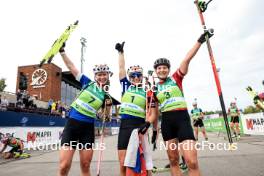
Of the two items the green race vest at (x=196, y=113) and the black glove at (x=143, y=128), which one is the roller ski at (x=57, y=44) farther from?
the green race vest at (x=196, y=113)

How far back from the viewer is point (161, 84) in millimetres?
5176

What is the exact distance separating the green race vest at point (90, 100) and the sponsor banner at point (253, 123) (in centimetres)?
1673

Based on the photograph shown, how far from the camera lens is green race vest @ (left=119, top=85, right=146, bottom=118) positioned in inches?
194

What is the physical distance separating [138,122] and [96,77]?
4.32ft

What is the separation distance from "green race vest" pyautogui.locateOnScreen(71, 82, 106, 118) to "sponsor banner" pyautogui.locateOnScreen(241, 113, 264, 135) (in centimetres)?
1673

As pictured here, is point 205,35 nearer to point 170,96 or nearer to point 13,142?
point 170,96

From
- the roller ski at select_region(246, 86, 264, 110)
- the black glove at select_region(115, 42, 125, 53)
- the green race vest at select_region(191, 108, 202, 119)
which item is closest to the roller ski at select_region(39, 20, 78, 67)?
the black glove at select_region(115, 42, 125, 53)

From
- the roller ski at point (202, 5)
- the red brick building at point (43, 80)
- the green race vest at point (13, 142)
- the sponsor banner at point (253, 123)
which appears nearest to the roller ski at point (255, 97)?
the roller ski at point (202, 5)

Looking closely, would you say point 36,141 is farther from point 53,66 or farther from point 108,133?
point 53,66

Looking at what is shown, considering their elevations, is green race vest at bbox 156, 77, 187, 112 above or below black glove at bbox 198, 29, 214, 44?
below

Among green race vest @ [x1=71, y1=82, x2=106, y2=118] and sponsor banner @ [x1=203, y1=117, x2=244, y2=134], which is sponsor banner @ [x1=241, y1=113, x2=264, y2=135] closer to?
sponsor banner @ [x1=203, y1=117, x2=244, y2=134]

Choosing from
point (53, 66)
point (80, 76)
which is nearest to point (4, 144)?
point (80, 76)

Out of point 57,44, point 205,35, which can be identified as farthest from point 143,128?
point 57,44

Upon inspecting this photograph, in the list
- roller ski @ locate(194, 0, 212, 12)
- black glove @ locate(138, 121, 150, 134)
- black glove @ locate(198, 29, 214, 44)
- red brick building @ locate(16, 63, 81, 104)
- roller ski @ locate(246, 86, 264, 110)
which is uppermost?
red brick building @ locate(16, 63, 81, 104)
